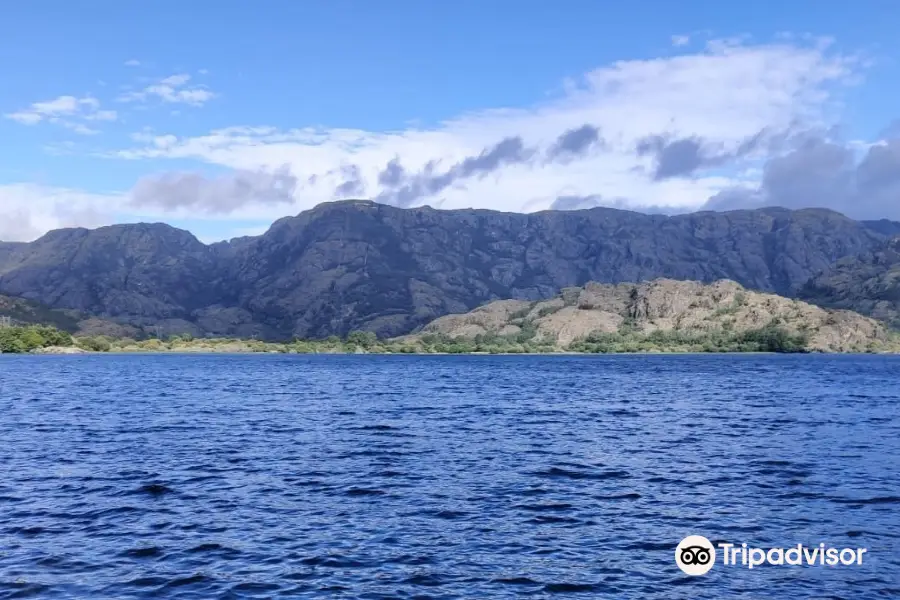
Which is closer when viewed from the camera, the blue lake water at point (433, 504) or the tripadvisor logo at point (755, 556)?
the blue lake water at point (433, 504)

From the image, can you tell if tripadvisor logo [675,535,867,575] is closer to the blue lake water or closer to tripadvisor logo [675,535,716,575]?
tripadvisor logo [675,535,716,575]

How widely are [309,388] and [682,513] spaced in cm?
11851

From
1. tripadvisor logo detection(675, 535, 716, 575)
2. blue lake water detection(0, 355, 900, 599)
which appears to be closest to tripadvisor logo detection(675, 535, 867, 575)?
tripadvisor logo detection(675, 535, 716, 575)

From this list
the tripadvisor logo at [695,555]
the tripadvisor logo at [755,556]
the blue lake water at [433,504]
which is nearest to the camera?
the blue lake water at [433,504]

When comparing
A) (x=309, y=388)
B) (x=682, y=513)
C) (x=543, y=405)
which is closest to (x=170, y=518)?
(x=682, y=513)

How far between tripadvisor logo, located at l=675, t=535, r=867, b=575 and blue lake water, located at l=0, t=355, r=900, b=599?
781 millimetres

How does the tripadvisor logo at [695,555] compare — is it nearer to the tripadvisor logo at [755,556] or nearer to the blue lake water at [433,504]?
the tripadvisor logo at [755,556]

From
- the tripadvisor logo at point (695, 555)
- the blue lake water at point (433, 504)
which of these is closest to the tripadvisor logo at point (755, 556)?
the tripadvisor logo at point (695, 555)

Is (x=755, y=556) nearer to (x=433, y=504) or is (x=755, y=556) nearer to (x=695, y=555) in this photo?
(x=695, y=555)

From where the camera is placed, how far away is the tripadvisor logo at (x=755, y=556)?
1267 inches

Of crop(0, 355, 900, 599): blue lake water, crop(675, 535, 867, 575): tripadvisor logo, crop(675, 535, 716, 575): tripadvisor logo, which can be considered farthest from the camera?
crop(675, 535, 867, 575): tripadvisor logo

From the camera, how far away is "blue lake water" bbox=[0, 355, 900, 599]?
98.5 ft

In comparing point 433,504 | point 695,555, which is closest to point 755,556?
point 695,555

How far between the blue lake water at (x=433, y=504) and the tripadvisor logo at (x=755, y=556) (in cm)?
78
